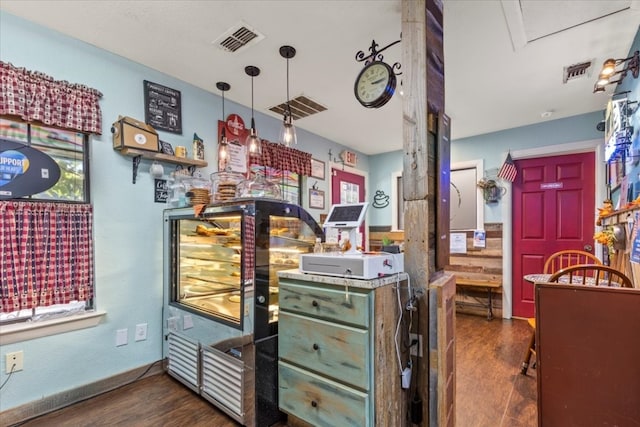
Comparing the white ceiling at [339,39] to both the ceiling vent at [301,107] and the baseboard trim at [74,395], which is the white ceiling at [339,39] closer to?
the ceiling vent at [301,107]

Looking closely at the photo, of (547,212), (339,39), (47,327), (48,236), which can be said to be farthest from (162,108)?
(547,212)

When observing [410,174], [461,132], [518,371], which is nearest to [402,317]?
[410,174]

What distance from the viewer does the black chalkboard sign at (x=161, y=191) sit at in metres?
2.57

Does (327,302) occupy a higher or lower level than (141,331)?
higher

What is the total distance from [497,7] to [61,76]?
2.92 meters

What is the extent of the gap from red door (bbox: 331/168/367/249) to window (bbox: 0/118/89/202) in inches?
118

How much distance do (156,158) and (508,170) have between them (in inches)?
161

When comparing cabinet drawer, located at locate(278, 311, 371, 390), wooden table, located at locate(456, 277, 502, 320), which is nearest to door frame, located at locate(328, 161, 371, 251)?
wooden table, located at locate(456, 277, 502, 320)

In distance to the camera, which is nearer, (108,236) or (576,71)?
(108,236)

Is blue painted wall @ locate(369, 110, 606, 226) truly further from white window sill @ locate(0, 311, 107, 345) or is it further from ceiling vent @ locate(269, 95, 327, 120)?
white window sill @ locate(0, 311, 107, 345)

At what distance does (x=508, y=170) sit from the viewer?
3973 millimetres

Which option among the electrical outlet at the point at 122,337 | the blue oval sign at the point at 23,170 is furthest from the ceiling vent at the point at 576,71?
the electrical outlet at the point at 122,337

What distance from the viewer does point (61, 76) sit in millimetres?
2109

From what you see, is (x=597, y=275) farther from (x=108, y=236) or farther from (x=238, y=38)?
(x=108, y=236)
